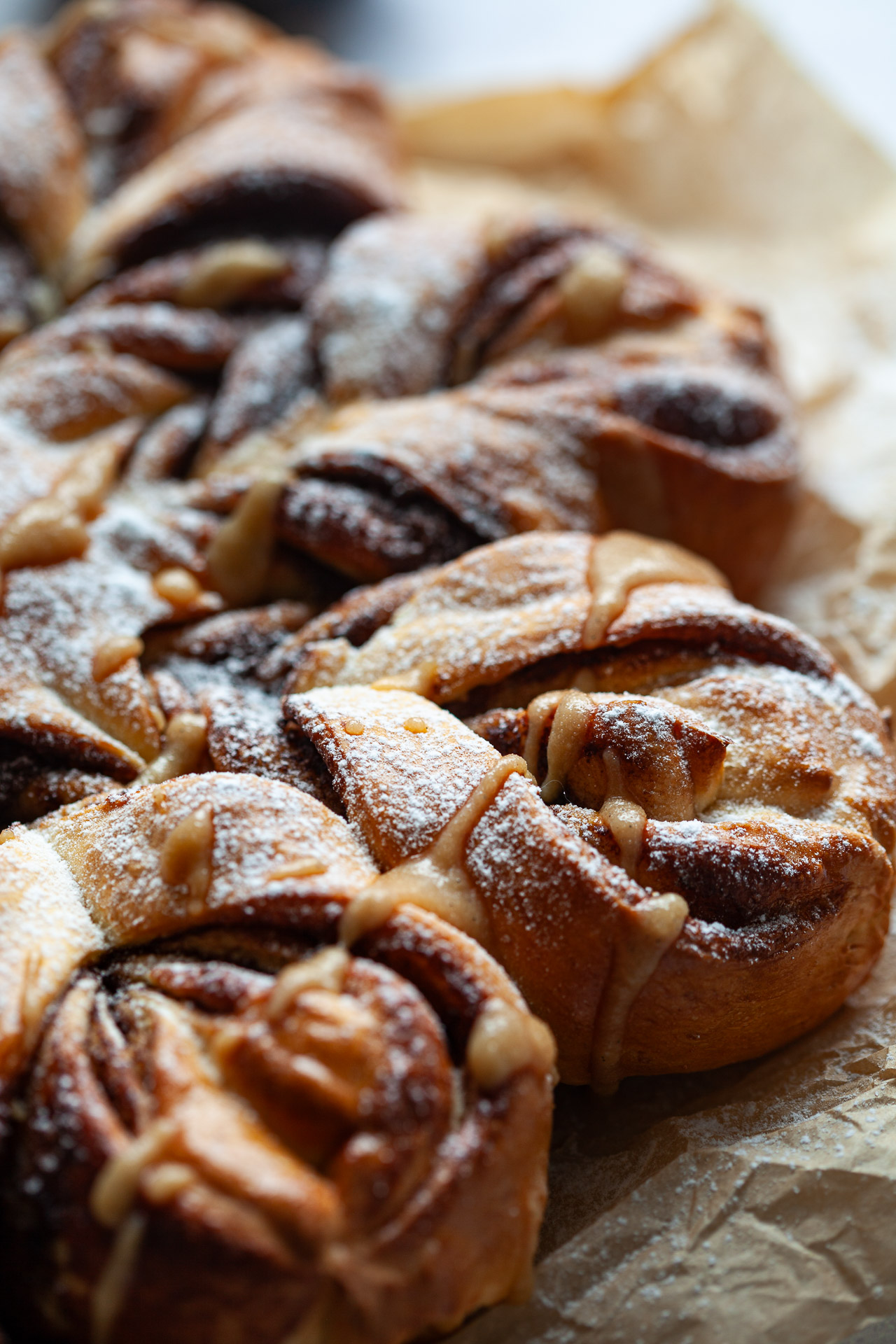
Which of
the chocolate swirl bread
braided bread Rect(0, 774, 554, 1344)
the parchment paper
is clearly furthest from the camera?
the chocolate swirl bread

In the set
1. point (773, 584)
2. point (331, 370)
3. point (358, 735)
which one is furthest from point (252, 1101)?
point (773, 584)

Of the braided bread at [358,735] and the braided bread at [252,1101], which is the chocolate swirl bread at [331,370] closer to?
the braided bread at [358,735]

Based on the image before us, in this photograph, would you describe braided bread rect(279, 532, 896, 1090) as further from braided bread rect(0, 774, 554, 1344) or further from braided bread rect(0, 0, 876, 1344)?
braided bread rect(0, 774, 554, 1344)

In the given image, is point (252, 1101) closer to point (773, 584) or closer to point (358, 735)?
point (358, 735)

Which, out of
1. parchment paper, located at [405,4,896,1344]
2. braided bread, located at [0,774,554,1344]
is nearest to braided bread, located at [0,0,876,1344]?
braided bread, located at [0,774,554,1344]

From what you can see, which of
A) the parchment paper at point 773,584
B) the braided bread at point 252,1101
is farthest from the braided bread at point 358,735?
the parchment paper at point 773,584

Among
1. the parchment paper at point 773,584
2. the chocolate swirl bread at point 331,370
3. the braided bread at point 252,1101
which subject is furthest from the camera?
the chocolate swirl bread at point 331,370

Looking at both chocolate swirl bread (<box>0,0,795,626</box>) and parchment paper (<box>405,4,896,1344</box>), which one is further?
chocolate swirl bread (<box>0,0,795,626</box>)
